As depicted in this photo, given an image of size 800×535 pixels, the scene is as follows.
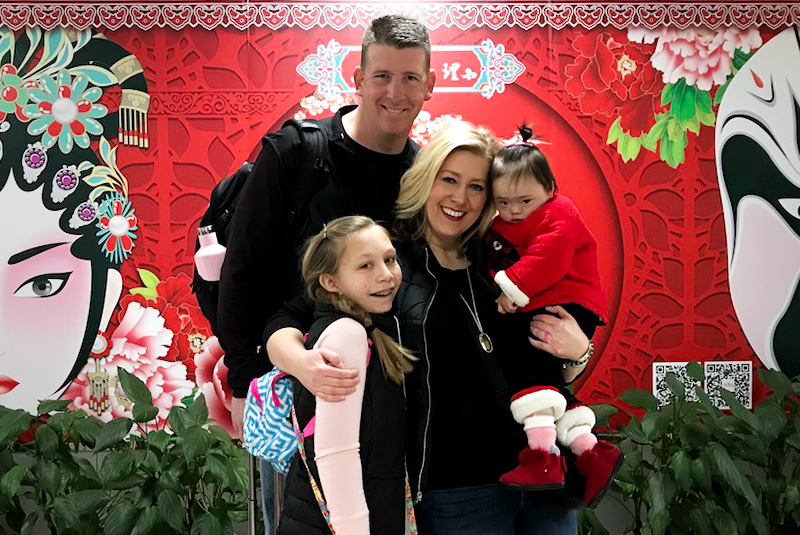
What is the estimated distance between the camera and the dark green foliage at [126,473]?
311 centimetres

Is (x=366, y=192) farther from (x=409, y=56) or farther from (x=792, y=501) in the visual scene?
(x=792, y=501)

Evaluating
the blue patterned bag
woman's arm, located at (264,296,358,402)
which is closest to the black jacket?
woman's arm, located at (264,296,358,402)

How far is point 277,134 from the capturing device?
1978 millimetres

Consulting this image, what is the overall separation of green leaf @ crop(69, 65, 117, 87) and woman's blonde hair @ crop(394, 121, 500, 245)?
1977 mm

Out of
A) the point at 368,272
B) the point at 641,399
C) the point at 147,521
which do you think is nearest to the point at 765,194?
the point at 641,399

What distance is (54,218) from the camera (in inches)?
134

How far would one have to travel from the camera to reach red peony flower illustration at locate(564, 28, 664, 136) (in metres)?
3.40

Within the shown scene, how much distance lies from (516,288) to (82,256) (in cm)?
227

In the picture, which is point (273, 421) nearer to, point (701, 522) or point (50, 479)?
point (50, 479)

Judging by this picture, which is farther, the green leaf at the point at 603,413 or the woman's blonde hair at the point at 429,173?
the green leaf at the point at 603,413

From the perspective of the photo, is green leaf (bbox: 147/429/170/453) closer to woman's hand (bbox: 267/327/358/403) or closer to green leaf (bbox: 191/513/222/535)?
green leaf (bbox: 191/513/222/535)

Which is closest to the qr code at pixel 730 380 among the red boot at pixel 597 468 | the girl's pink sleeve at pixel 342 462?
the red boot at pixel 597 468

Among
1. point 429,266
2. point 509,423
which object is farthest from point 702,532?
point 429,266

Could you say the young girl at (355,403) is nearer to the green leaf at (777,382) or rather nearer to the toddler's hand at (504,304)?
the toddler's hand at (504,304)
